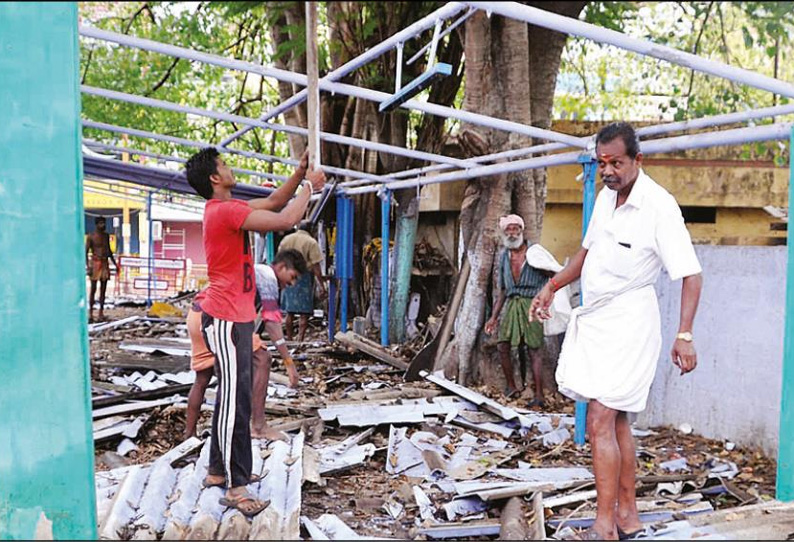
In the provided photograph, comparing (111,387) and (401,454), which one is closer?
(401,454)

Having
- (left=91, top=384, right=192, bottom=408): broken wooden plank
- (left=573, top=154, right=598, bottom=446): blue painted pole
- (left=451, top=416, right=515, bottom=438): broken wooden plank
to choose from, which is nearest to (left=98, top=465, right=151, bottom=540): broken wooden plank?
(left=91, top=384, right=192, bottom=408): broken wooden plank

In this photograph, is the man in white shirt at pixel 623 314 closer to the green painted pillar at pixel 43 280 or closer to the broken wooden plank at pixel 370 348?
the green painted pillar at pixel 43 280

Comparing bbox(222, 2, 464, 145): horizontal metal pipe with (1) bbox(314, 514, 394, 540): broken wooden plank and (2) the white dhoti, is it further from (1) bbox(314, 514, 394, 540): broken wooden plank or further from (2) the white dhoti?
Result: (1) bbox(314, 514, 394, 540): broken wooden plank

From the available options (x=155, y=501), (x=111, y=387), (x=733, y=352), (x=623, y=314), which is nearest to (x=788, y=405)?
(x=623, y=314)

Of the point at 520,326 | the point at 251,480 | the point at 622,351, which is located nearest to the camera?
the point at 622,351

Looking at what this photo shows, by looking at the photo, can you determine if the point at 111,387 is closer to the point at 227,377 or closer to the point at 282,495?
the point at 282,495

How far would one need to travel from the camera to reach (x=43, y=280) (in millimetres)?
3031

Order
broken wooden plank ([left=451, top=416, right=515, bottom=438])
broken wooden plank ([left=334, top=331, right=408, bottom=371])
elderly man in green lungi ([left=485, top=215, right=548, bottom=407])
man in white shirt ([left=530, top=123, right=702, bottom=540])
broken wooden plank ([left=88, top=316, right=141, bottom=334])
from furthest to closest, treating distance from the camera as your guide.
Answer: broken wooden plank ([left=88, top=316, right=141, bottom=334]), broken wooden plank ([left=334, top=331, right=408, bottom=371]), elderly man in green lungi ([left=485, top=215, right=548, bottom=407]), broken wooden plank ([left=451, top=416, right=515, bottom=438]), man in white shirt ([left=530, top=123, right=702, bottom=540])

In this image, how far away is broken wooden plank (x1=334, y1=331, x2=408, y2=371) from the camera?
10117mm

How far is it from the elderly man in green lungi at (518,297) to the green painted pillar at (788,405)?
3.45 meters

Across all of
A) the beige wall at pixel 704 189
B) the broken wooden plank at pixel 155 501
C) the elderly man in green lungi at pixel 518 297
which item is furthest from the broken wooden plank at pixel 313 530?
the beige wall at pixel 704 189

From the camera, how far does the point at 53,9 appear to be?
9.62ft

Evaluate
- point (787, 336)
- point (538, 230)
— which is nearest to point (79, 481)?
point (787, 336)

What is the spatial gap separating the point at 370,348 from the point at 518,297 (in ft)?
11.0
